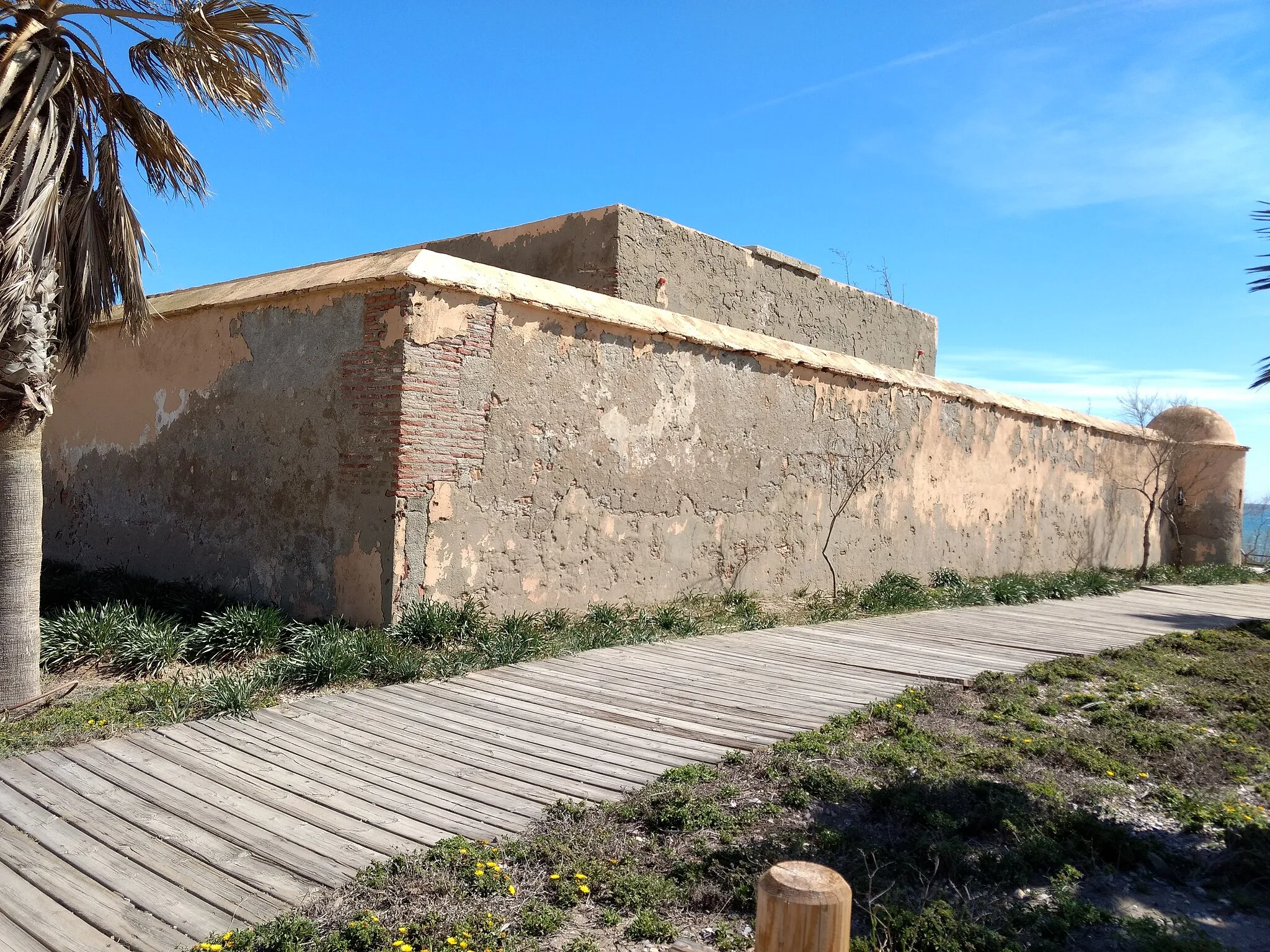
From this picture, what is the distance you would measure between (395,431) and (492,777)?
346cm

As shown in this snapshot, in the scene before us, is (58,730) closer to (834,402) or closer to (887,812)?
(887,812)

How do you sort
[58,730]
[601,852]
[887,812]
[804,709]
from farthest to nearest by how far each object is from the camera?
[804,709] → [58,730] → [887,812] → [601,852]

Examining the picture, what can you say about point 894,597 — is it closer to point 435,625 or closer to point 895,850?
point 435,625

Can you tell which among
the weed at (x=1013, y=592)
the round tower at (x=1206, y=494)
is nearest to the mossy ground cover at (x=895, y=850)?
the weed at (x=1013, y=592)

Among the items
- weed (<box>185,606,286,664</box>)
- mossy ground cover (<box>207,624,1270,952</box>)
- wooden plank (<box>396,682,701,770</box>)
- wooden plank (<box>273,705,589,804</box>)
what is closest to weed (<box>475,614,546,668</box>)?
wooden plank (<box>396,682,701,770</box>)

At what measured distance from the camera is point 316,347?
7.93m

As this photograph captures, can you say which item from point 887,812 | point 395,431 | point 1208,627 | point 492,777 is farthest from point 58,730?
point 1208,627

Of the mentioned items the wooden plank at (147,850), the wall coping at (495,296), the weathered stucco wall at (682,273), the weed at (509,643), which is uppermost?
the weathered stucco wall at (682,273)

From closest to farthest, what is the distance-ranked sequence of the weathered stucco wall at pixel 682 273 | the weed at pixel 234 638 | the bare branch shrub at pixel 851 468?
the weed at pixel 234 638
the weathered stucco wall at pixel 682 273
the bare branch shrub at pixel 851 468

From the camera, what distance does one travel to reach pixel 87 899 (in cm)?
317

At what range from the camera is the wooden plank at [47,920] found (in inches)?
114

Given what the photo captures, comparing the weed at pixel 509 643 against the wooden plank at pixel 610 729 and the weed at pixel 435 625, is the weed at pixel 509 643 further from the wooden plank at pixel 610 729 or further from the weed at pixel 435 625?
the wooden plank at pixel 610 729

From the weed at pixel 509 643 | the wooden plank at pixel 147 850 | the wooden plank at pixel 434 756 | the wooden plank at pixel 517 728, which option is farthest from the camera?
the weed at pixel 509 643

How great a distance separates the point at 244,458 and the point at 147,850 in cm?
544
